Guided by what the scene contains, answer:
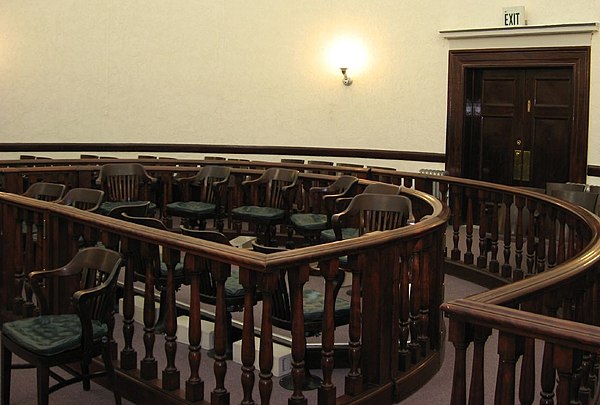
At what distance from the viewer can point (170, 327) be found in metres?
3.73

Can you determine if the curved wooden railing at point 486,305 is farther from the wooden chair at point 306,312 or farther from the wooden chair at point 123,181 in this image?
the wooden chair at point 123,181

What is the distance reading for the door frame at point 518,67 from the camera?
8.77 metres

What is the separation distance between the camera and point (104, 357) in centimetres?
387

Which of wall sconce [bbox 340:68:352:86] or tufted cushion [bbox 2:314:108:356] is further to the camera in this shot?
wall sconce [bbox 340:68:352:86]

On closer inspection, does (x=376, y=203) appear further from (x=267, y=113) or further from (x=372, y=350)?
(x=267, y=113)

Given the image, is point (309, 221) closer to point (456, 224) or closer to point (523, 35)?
point (456, 224)

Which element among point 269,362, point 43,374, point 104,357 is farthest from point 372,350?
point 43,374

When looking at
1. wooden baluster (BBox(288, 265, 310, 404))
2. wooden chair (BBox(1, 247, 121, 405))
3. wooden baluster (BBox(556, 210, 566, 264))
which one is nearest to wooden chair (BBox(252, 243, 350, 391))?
wooden baluster (BBox(288, 265, 310, 404))

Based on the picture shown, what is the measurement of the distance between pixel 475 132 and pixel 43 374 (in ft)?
23.5

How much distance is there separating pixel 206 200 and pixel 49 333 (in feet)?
12.8

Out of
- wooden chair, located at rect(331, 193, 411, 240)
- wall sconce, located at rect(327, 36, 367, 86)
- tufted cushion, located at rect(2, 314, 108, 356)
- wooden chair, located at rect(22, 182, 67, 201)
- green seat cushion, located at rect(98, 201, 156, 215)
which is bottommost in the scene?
tufted cushion, located at rect(2, 314, 108, 356)

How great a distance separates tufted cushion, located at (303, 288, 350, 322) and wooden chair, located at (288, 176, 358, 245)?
7.26 feet

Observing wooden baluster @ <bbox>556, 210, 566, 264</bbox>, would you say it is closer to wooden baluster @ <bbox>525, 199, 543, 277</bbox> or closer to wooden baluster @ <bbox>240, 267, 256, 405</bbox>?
wooden baluster @ <bbox>525, 199, 543, 277</bbox>

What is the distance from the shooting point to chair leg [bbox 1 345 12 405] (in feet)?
12.8
